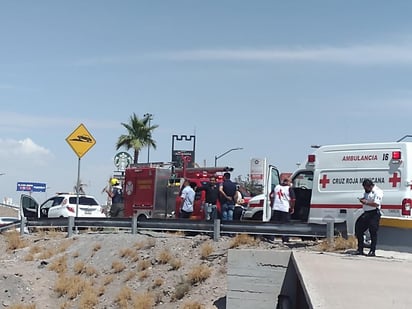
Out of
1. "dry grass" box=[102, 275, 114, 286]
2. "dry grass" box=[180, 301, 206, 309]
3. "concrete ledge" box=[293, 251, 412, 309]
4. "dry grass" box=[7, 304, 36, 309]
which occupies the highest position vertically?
"concrete ledge" box=[293, 251, 412, 309]

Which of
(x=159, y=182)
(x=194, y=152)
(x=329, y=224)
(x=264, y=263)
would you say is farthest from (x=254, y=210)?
(x=194, y=152)

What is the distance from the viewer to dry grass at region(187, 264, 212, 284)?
14.9 meters

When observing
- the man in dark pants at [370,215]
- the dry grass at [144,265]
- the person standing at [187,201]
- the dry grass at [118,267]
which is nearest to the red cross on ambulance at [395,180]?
the man in dark pants at [370,215]

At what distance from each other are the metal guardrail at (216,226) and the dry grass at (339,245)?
8.3 inches

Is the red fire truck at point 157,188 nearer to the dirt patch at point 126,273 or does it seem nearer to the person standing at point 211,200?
the person standing at point 211,200

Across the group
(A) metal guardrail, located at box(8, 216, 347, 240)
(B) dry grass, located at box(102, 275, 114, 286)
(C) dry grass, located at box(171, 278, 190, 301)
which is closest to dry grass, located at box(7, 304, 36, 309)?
(B) dry grass, located at box(102, 275, 114, 286)

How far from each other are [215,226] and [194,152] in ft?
101

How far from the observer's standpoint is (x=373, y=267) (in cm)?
1197

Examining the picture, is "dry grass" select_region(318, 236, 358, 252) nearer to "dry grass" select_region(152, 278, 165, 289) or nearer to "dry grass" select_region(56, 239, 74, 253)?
"dry grass" select_region(152, 278, 165, 289)

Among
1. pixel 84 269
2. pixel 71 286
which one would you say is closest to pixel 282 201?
pixel 84 269

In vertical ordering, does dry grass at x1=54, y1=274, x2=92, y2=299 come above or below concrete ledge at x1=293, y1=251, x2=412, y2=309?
below

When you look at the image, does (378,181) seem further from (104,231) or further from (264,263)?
(104,231)

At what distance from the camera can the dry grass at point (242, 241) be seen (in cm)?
1617

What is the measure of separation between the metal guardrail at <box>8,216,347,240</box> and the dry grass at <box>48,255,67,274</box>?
73.3 inches
